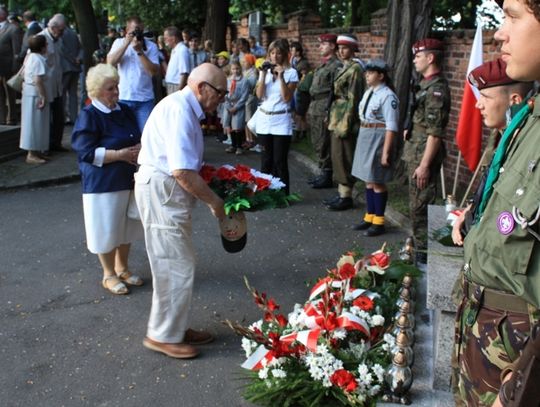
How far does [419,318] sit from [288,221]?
11.3ft

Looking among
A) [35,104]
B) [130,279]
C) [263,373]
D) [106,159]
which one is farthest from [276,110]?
[263,373]

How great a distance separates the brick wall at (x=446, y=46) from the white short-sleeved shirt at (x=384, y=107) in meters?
1.99

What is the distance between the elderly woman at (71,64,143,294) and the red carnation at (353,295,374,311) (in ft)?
6.90

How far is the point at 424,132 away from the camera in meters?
5.94

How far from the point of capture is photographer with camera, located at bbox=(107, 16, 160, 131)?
320 inches

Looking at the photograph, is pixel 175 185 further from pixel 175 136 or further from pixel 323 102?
pixel 323 102

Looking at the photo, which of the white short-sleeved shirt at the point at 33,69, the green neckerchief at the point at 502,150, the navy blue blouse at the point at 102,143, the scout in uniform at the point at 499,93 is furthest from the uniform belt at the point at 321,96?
the green neckerchief at the point at 502,150

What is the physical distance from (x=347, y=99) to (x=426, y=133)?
184cm

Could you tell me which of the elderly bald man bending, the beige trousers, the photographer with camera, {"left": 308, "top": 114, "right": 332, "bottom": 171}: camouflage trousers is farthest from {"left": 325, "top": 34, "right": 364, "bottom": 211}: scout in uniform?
the beige trousers

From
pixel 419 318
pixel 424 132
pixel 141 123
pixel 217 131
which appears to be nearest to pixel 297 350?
pixel 419 318

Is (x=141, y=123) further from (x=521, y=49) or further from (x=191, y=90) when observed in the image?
(x=521, y=49)

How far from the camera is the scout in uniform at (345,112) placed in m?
7.47

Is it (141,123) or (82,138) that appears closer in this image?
(82,138)

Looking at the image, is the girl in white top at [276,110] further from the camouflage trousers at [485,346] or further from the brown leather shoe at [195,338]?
the camouflage trousers at [485,346]
